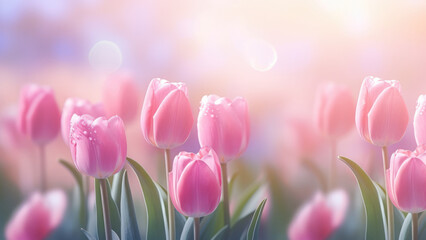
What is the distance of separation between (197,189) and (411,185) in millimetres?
210

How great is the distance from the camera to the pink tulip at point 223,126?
60cm

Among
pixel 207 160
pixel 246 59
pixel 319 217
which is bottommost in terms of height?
pixel 319 217

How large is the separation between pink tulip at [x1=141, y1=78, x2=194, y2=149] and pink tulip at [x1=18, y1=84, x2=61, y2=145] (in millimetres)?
217

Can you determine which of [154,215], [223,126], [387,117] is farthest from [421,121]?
[154,215]

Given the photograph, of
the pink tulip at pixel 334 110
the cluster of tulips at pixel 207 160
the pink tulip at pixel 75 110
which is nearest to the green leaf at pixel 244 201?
the cluster of tulips at pixel 207 160

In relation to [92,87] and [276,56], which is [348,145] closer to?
[276,56]

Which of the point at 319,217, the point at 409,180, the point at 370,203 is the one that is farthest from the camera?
the point at 319,217

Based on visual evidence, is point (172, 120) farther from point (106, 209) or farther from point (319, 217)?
point (319, 217)

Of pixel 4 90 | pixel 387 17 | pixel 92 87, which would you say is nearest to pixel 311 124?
pixel 387 17

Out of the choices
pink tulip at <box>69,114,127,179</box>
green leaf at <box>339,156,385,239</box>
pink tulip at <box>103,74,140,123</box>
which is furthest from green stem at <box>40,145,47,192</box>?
green leaf at <box>339,156,385,239</box>

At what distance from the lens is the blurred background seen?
2.30ft

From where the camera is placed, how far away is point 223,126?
0.60m

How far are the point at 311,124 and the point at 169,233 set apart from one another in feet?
0.79

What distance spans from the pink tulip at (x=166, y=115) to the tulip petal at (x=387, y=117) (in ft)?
0.64
